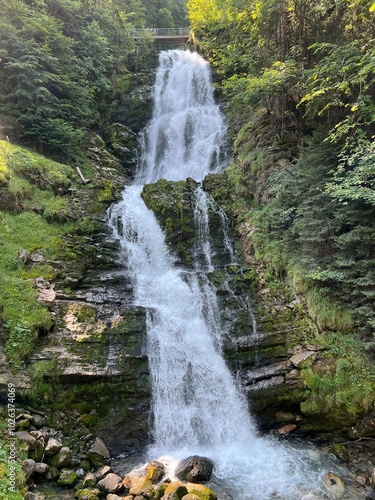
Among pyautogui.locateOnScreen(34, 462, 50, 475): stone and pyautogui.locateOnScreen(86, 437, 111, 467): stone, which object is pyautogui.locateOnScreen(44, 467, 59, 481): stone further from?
pyautogui.locateOnScreen(86, 437, 111, 467): stone

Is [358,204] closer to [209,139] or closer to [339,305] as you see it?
[339,305]

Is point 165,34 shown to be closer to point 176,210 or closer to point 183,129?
point 183,129

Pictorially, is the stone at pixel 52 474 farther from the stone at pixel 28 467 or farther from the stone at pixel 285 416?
the stone at pixel 285 416

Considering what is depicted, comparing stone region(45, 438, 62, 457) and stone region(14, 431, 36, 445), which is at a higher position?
stone region(14, 431, 36, 445)

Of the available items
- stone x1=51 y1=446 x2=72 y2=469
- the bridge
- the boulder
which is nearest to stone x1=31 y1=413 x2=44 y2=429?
stone x1=51 y1=446 x2=72 y2=469

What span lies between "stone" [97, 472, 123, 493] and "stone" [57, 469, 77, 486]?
0.55 meters

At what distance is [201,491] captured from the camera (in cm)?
651

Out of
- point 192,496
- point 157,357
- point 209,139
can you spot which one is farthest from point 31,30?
point 192,496

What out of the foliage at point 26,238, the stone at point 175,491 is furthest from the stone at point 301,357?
the foliage at point 26,238

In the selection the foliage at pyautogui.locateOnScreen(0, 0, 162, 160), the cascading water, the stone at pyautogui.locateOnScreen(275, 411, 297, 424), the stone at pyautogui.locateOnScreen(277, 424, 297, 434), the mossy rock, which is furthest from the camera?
the foliage at pyautogui.locateOnScreen(0, 0, 162, 160)

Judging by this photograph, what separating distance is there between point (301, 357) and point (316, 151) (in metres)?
6.73

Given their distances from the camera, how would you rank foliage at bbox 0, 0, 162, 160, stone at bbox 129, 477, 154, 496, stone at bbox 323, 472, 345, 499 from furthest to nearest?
foliage at bbox 0, 0, 162, 160 < stone at bbox 323, 472, 345, 499 < stone at bbox 129, 477, 154, 496

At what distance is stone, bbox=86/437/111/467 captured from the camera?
24.5 ft

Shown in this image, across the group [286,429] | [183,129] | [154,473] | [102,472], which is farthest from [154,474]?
[183,129]
